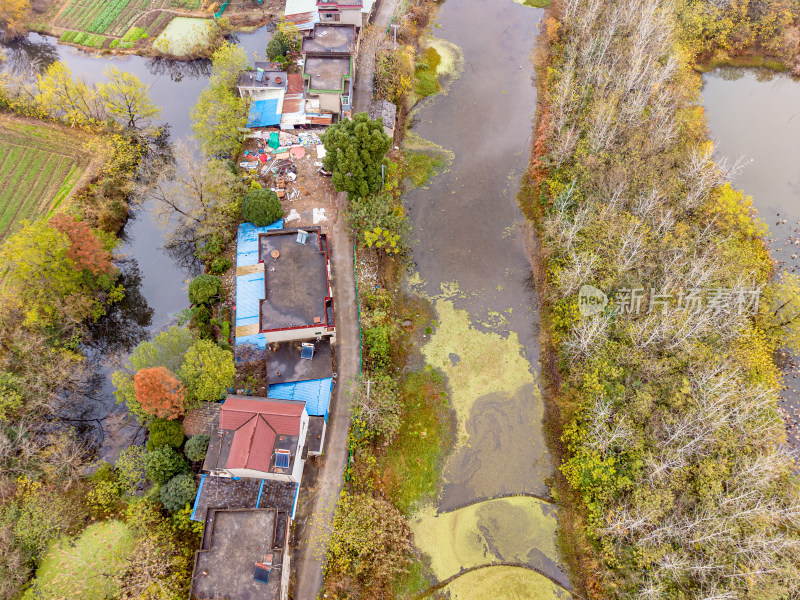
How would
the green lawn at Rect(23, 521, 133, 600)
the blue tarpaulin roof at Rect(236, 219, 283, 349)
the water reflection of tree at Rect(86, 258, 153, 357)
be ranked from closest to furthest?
the green lawn at Rect(23, 521, 133, 600), the blue tarpaulin roof at Rect(236, 219, 283, 349), the water reflection of tree at Rect(86, 258, 153, 357)

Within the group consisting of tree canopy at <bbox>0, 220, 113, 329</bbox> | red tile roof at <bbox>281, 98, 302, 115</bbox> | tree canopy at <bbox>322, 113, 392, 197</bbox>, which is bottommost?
tree canopy at <bbox>0, 220, 113, 329</bbox>

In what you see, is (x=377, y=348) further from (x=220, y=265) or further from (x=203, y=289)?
(x=220, y=265)

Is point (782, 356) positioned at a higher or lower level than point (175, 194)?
lower

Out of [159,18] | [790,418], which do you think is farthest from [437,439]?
[159,18]

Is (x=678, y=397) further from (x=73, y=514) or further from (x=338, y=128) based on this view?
(x=73, y=514)

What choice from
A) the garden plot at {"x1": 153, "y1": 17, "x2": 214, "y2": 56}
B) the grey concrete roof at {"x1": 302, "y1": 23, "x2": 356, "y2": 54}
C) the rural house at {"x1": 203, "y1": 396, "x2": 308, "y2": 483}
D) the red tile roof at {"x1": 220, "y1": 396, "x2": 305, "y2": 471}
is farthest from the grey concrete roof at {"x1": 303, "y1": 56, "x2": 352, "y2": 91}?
the rural house at {"x1": 203, "y1": 396, "x2": 308, "y2": 483}

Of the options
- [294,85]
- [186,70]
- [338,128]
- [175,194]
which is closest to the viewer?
[338,128]

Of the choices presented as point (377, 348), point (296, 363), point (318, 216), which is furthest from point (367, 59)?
point (296, 363)

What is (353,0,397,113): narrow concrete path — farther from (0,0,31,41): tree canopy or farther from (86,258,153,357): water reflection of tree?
(0,0,31,41): tree canopy
